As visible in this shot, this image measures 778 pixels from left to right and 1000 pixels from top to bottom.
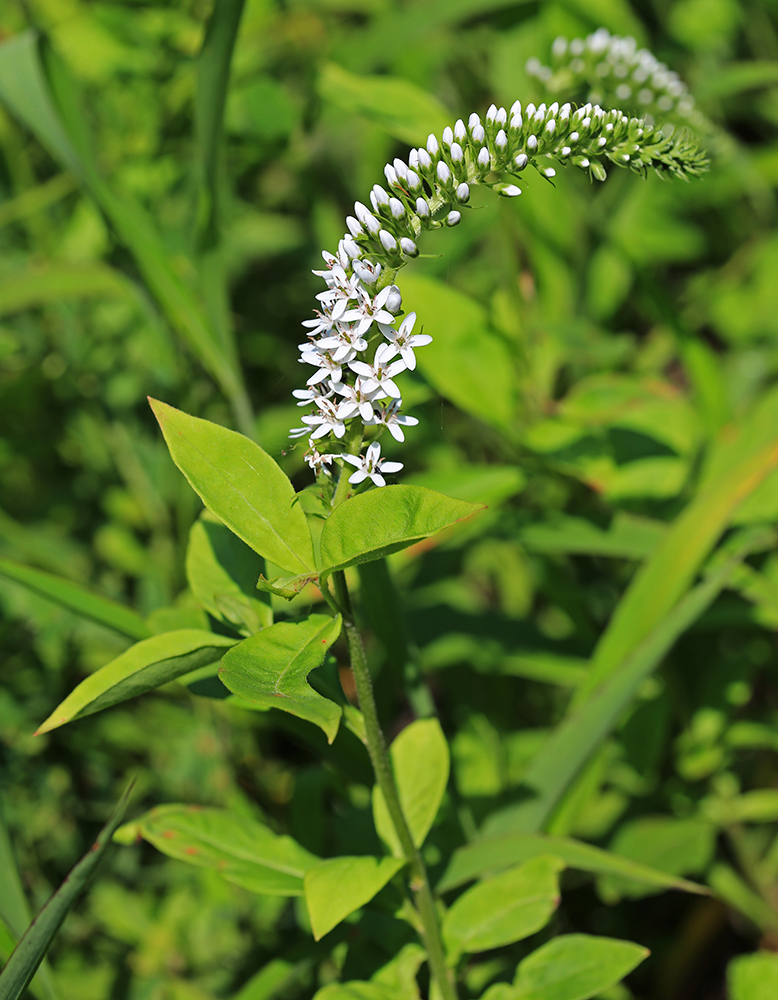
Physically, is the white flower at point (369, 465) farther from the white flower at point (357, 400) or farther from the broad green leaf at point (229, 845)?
the broad green leaf at point (229, 845)

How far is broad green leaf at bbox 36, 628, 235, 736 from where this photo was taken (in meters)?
0.91

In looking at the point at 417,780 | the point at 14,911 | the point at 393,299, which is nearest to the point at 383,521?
the point at 393,299

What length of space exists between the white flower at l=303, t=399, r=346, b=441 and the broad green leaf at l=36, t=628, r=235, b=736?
267 millimetres

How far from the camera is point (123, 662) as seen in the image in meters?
0.94

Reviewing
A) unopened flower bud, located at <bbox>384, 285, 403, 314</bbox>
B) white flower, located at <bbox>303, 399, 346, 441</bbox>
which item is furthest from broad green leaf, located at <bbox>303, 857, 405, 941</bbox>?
unopened flower bud, located at <bbox>384, 285, 403, 314</bbox>

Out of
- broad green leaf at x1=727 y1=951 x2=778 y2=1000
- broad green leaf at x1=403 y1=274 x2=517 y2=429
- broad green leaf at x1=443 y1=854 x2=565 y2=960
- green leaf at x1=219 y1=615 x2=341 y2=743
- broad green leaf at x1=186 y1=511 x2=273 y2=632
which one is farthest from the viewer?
broad green leaf at x1=403 y1=274 x2=517 y2=429

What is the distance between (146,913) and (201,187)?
4.80 ft

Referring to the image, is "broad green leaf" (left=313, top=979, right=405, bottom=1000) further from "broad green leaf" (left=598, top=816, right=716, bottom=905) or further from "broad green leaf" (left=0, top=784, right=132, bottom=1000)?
"broad green leaf" (left=598, top=816, right=716, bottom=905)

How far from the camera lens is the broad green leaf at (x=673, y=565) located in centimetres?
151

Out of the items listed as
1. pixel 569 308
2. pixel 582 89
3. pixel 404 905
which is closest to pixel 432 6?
pixel 582 89

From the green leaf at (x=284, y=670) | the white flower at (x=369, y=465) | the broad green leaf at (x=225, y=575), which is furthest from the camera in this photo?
the broad green leaf at (x=225, y=575)

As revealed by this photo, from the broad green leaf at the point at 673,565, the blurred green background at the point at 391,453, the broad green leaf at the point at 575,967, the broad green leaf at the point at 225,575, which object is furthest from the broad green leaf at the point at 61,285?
the broad green leaf at the point at 575,967

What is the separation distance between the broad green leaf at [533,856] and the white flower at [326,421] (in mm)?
722

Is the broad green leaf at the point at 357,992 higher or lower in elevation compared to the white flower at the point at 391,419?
lower
